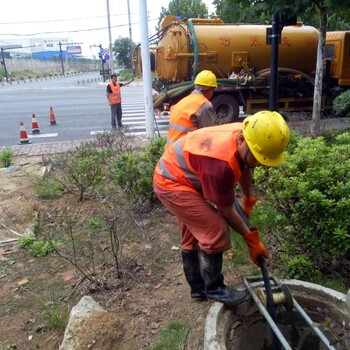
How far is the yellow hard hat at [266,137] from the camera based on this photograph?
1990 millimetres

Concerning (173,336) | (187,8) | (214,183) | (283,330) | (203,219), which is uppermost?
(187,8)

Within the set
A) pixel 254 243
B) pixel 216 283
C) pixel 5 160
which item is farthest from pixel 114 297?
pixel 5 160

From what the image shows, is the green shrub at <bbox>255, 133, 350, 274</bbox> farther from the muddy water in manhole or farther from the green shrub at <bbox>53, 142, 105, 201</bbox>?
the green shrub at <bbox>53, 142, 105, 201</bbox>

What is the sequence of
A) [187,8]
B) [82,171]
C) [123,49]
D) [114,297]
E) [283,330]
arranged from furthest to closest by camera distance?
[123,49]
[187,8]
[82,171]
[114,297]
[283,330]

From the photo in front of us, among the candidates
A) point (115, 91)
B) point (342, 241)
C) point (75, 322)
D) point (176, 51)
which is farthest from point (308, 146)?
→ point (115, 91)

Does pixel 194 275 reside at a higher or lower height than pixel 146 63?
lower

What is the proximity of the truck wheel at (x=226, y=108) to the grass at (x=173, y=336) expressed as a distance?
25.8 ft

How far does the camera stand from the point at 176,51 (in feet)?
31.3

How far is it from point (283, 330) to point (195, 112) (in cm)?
218

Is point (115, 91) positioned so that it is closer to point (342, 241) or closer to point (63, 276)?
point (63, 276)

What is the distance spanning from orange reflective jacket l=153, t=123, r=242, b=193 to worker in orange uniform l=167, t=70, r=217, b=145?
1.40 metres

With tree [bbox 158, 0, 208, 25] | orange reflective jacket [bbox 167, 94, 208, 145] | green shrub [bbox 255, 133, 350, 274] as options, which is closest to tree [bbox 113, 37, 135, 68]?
tree [bbox 158, 0, 208, 25]

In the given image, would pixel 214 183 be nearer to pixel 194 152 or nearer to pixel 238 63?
pixel 194 152

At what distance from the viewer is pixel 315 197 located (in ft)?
8.15
